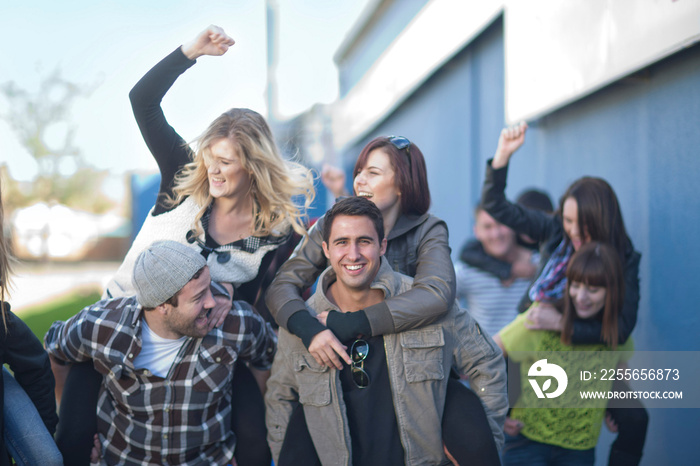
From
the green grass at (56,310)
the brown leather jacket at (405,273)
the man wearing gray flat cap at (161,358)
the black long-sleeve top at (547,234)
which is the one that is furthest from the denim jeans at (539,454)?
the green grass at (56,310)

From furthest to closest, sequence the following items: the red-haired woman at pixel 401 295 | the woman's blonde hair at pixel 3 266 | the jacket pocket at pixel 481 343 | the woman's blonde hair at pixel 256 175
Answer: the woman's blonde hair at pixel 256 175, the jacket pocket at pixel 481 343, the red-haired woman at pixel 401 295, the woman's blonde hair at pixel 3 266

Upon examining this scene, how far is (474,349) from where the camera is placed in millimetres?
2393

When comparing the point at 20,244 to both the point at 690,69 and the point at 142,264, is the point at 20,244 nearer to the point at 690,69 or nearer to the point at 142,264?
the point at 142,264

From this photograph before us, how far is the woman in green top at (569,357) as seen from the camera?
116 inches

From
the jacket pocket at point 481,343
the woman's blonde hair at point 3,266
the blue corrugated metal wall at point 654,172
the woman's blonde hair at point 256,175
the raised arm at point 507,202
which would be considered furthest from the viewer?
the blue corrugated metal wall at point 654,172

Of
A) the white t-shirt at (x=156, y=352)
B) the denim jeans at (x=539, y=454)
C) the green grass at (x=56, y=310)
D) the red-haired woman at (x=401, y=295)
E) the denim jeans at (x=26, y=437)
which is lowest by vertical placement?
the green grass at (x=56, y=310)

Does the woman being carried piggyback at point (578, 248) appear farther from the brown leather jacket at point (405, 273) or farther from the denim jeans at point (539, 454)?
the brown leather jacket at point (405, 273)

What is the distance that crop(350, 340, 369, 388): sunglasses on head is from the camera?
7.58ft

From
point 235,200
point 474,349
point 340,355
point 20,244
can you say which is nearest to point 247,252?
point 235,200

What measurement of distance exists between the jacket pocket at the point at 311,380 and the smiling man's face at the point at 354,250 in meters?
0.33

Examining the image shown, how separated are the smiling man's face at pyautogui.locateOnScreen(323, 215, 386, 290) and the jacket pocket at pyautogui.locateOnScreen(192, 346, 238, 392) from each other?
0.55 metres

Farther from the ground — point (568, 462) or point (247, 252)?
point (247, 252)

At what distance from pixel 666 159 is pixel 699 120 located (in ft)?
1.11

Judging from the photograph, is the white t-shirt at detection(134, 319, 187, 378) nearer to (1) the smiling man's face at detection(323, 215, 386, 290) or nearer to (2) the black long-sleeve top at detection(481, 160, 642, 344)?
(1) the smiling man's face at detection(323, 215, 386, 290)
